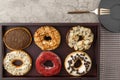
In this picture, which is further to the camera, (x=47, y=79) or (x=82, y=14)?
(x=82, y=14)

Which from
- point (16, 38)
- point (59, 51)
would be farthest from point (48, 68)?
point (16, 38)

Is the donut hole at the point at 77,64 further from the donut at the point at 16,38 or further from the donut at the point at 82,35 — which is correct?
the donut at the point at 16,38

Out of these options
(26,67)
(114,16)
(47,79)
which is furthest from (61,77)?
(114,16)

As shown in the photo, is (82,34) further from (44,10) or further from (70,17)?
(44,10)

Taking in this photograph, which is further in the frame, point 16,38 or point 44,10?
point 44,10

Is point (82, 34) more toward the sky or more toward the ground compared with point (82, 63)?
more toward the sky

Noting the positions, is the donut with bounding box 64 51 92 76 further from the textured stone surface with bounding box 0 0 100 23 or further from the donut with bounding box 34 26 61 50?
the textured stone surface with bounding box 0 0 100 23

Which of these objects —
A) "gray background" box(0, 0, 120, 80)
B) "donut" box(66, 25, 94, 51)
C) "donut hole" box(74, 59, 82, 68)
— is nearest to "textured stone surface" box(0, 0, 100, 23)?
"gray background" box(0, 0, 120, 80)

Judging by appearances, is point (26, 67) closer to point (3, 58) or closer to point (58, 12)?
point (3, 58)
